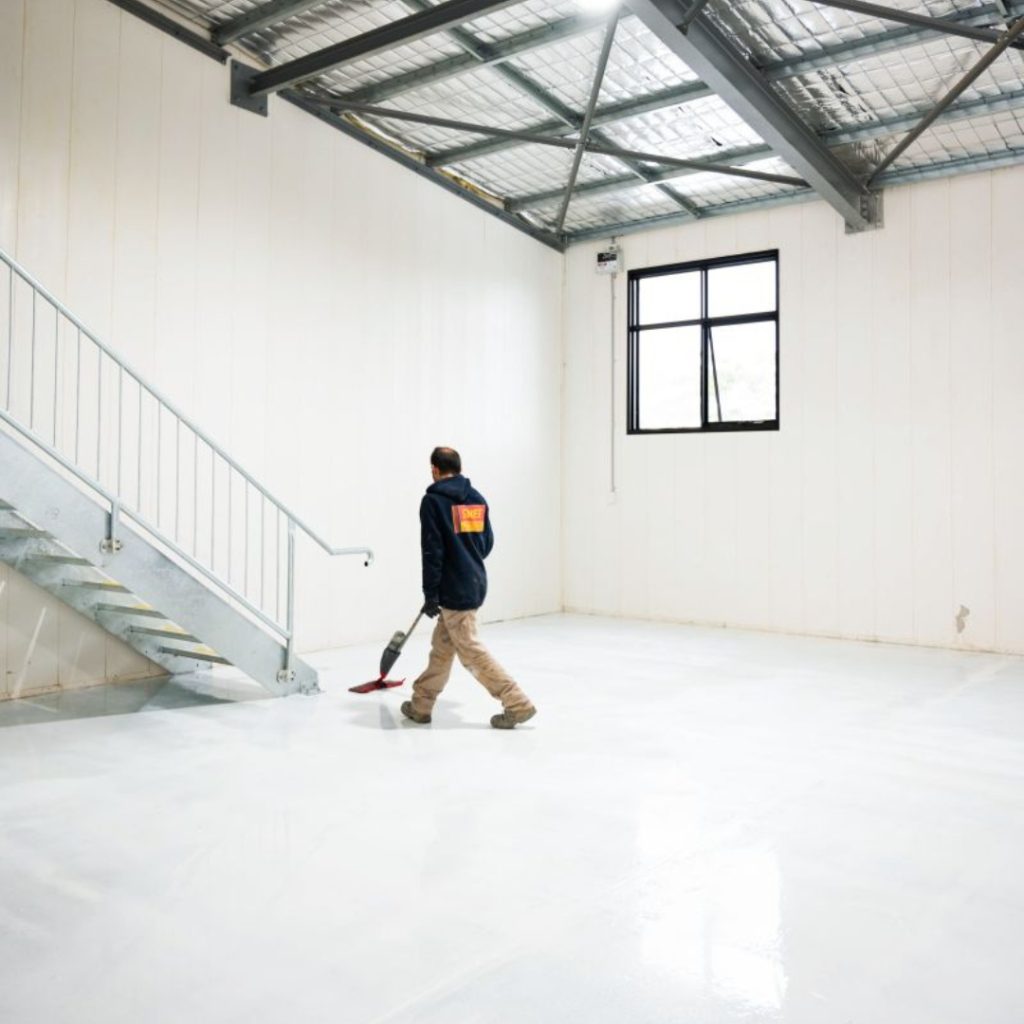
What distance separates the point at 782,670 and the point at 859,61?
4305 millimetres

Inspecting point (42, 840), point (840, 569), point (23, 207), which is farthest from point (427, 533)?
point (840, 569)

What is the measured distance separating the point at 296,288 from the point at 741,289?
14.1ft

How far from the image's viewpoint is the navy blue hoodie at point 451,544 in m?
4.73

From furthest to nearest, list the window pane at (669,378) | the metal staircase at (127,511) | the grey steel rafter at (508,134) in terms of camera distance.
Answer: the window pane at (669,378) → the grey steel rafter at (508,134) → the metal staircase at (127,511)

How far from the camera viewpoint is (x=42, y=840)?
3205mm

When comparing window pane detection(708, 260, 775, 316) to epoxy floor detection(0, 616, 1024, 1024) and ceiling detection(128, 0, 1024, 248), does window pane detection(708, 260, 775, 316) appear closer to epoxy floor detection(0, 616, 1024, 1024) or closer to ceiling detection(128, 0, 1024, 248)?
ceiling detection(128, 0, 1024, 248)

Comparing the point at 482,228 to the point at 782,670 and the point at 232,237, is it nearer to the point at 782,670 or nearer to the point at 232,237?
the point at 232,237

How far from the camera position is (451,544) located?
15.7 feet

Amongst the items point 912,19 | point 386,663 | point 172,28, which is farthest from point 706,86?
point 386,663

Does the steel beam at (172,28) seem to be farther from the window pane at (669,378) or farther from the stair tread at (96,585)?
the window pane at (669,378)

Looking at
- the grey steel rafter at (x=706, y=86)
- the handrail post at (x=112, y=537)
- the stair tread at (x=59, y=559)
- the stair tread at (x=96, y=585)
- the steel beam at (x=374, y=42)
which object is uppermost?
the grey steel rafter at (x=706, y=86)

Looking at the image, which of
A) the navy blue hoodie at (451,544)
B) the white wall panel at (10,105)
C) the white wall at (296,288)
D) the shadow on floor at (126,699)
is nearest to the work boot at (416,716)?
Answer: the navy blue hoodie at (451,544)

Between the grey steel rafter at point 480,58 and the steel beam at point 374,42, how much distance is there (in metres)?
0.74

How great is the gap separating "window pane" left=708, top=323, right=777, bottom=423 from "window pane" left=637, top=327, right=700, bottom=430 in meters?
0.20
